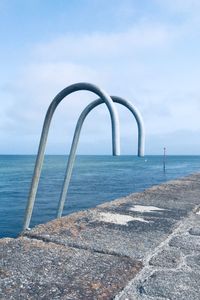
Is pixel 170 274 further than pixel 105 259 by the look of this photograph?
No

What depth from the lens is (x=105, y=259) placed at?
233 cm

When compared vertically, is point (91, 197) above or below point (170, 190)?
below

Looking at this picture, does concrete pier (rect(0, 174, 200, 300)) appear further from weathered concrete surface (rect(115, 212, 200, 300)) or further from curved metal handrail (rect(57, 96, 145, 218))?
curved metal handrail (rect(57, 96, 145, 218))

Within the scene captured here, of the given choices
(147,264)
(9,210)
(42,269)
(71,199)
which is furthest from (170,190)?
(71,199)

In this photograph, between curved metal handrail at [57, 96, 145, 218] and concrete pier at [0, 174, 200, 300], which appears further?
curved metal handrail at [57, 96, 145, 218]

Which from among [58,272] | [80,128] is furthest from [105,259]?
[80,128]

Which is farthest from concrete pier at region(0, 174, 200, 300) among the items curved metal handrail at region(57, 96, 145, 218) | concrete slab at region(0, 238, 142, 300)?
curved metal handrail at region(57, 96, 145, 218)

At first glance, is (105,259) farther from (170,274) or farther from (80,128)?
(80,128)

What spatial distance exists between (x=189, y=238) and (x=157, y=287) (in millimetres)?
1046

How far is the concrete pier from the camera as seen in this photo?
1.90m

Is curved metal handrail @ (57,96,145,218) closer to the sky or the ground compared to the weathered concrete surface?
closer to the sky

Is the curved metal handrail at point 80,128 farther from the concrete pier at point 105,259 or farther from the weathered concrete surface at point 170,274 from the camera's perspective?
the weathered concrete surface at point 170,274

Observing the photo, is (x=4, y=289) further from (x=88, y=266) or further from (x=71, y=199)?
(x=71, y=199)

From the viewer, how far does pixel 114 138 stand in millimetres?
2848
